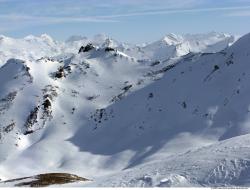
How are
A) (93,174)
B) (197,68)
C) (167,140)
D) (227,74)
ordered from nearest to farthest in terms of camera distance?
(93,174)
(167,140)
(227,74)
(197,68)

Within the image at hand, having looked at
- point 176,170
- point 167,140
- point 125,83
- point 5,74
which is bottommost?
point 176,170

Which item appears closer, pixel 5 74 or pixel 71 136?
pixel 71 136

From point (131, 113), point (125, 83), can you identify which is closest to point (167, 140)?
point (131, 113)

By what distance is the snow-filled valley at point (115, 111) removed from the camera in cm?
9631

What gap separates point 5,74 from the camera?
13938 centimetres

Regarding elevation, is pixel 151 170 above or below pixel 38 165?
below

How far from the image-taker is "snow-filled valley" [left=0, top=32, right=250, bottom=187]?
9631 centimetres

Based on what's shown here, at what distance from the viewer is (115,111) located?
114 m

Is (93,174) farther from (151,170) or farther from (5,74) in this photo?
(5,74)

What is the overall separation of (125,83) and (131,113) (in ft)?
60.9

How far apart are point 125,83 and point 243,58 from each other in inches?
1234

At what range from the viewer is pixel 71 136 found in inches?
4355

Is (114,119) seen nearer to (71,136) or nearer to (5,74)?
(71,136)

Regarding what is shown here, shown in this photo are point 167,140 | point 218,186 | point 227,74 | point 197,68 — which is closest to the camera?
point 218,186
